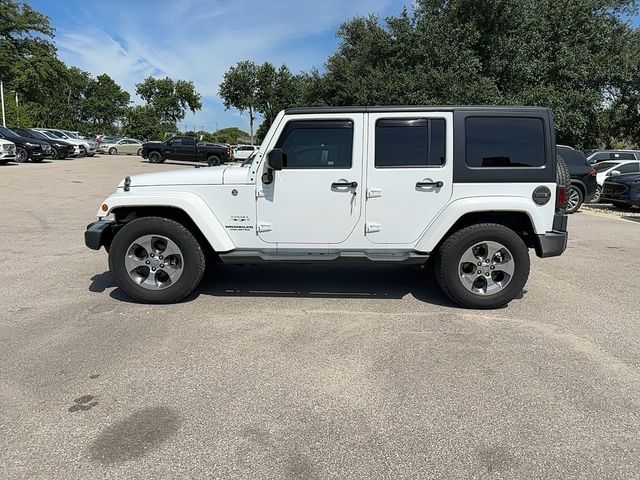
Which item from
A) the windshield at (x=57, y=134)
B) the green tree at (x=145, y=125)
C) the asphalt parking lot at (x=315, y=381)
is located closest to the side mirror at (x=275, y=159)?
the asphalt parking lot at (x=315, y=381)

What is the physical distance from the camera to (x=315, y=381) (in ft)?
11.4

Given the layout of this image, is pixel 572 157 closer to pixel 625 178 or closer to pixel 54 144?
pixel 625 178

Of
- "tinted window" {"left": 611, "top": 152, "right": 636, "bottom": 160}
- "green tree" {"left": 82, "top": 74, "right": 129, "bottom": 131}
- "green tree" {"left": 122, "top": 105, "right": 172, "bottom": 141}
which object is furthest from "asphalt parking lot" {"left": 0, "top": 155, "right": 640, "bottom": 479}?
"green tree" {"left": 82, "top": 74, "right": 129, "bottom": 131}

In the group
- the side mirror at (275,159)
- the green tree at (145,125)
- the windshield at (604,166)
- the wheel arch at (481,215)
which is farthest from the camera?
the green tree at (145,125)

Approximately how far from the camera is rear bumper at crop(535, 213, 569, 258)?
4.86 m

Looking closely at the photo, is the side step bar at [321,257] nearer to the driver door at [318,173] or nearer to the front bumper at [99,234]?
the driver door at [318,173]

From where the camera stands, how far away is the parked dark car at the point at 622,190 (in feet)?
44.0

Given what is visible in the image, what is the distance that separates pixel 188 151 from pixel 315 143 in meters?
27.4

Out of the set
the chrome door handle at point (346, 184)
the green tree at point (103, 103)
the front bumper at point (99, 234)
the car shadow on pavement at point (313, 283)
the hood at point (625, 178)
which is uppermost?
the green tree at point (103, 103)

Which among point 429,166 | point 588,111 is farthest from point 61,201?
point 588,111

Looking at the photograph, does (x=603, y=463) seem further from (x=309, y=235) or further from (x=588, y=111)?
(x=588, y=111)

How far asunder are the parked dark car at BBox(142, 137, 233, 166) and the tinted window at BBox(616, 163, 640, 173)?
20959 millimetres

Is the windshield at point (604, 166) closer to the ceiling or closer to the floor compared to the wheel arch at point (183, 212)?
closer to the ceiling

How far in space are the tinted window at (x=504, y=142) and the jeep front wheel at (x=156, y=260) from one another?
289cm
